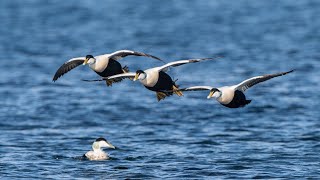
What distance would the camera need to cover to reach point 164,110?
119ft

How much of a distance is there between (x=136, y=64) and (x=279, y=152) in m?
20.8

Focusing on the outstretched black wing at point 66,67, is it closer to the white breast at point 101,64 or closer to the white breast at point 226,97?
the white breast at point 101,64

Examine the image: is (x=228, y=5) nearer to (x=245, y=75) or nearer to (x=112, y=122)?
(x=245, y=75)

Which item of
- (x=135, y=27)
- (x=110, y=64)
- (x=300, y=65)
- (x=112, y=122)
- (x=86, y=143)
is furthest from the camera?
(x=135, y=27)

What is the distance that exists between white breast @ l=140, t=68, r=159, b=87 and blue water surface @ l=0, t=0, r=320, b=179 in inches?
110

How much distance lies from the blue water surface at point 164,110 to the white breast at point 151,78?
110 inches

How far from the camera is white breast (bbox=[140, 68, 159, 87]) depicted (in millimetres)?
22344

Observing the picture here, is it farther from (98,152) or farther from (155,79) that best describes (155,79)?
(98,152)

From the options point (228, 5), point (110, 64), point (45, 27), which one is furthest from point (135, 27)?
point (110, 64)

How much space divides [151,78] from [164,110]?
13.9 metres

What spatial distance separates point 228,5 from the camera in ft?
320

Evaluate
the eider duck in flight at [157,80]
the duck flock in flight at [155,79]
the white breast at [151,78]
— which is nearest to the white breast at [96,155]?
the duck flock in flight at [155,79]

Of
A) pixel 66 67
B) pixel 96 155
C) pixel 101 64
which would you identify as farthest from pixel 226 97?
pixel 96 155

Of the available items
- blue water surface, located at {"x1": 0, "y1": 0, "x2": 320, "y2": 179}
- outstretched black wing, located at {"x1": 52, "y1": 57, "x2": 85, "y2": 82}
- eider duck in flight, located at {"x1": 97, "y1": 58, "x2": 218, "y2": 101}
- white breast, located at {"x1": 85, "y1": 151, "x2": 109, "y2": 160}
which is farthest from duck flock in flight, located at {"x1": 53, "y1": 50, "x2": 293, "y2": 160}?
white breast, located at {"x1": 85, "y1": 151, "x2": 109, "y2": 160}
